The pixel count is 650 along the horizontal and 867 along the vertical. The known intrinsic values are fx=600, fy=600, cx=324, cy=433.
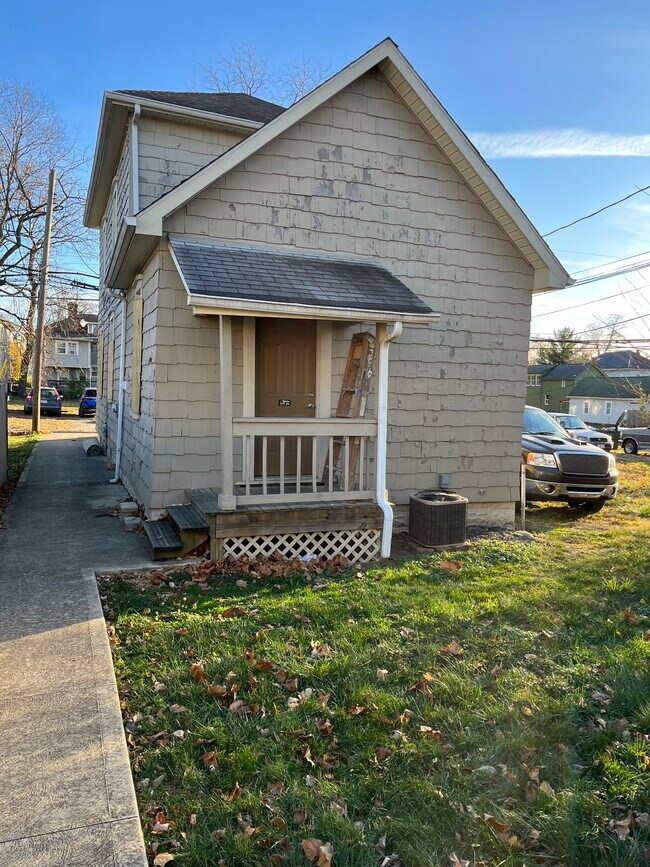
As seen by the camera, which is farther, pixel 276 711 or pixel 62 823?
pixel 276 711

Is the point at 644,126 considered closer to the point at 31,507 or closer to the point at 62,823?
the point at 31,507

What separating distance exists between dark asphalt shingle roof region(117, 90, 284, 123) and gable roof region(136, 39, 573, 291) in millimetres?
3354

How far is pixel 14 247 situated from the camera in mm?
28344

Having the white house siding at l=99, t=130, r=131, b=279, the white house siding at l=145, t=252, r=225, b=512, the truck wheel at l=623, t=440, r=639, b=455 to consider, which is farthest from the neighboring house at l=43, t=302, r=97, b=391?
the white house siding at l=145, t=252, r=225, b=512

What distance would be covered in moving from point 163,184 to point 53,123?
72.7ft

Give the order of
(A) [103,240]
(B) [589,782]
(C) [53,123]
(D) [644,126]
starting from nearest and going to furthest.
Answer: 1. (B) [589,782]
2. (D) [644,126]
3. (A) [103,240]
4. (C) [53,123]

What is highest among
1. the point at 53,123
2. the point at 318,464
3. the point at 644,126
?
the point at 53,123

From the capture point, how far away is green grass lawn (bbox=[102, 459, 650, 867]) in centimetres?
256

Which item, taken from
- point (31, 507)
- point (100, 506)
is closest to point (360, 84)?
point (100, 506)

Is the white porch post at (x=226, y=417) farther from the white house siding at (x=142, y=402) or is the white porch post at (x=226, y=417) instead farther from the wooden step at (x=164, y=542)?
the white house siding at (x=142, y=402)

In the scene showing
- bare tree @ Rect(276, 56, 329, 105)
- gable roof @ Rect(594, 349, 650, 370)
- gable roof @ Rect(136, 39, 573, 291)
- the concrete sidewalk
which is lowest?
the concrete sidewalk

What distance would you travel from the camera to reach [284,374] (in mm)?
7926

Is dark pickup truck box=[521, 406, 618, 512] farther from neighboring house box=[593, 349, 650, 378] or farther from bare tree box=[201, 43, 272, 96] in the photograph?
neighboring house box=[593, 349, 650, 378]

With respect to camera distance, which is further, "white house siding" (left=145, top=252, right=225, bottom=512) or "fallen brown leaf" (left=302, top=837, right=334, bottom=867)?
"white house siding" (left=145, top=252, right=225, bottom=512)
